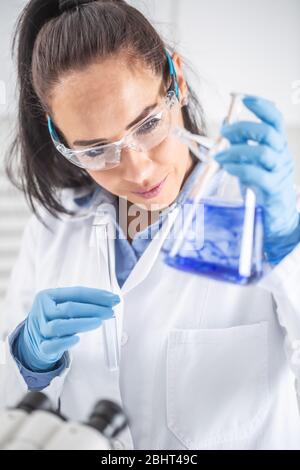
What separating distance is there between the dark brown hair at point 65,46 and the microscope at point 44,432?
0.68m

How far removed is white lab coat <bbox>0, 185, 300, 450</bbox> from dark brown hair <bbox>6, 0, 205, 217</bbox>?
38 cm

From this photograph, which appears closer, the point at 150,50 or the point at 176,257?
the point at 176,257

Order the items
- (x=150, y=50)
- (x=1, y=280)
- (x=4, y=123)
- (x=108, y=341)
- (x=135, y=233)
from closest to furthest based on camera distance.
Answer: (x=150, y=50), (x=108, y=341), (x=135, y=233), (x=4, y=123), (x=1, y=280)

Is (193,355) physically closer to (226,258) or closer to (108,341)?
(108,341)

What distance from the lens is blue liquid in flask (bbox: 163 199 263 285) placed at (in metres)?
0.76

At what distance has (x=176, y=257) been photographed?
79cm

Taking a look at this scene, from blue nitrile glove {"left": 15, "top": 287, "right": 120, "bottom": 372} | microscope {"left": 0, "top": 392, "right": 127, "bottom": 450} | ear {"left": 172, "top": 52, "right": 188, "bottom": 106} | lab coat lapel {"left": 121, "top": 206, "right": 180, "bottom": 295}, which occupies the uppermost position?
ear {"left": 172, "top": 52, "right": 188, "bottom": 106}

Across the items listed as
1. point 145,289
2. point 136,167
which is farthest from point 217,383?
point 136,167

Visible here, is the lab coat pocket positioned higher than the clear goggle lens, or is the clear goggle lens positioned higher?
the clear goggle lens

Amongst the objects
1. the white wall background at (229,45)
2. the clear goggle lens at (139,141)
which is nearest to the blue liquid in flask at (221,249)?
the clear goggle lens at (139,141)

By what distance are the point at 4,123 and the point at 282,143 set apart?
3.46ft

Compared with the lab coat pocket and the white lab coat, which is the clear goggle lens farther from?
the lab coat pocket

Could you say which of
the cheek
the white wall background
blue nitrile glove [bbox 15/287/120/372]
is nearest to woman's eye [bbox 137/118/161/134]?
the cheek
